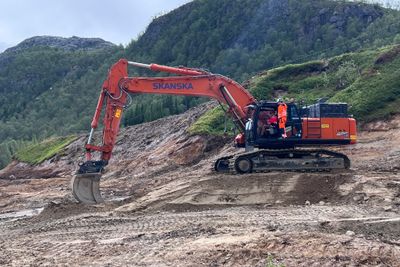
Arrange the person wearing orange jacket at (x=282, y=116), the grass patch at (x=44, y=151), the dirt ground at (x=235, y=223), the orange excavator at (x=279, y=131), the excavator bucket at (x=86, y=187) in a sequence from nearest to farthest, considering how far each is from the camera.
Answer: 1. the dirt ground at (x=235, y=223)
2. the excavator bucket at (x=86, y=187)
3. the person wearing orange jacket at (x=282, y=116)
4. the orange excavator at (x=279, y=131)
5. the grass patch at (x=44, y=151)

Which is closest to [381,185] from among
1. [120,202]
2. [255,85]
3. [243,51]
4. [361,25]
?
[120,202]

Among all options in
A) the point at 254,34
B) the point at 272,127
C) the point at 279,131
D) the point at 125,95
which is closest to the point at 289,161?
the point at 279,131

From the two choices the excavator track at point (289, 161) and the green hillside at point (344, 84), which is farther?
the green hillside at point (344, 84)

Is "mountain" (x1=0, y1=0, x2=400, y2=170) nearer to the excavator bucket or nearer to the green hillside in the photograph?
the green hillside

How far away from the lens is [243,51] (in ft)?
311

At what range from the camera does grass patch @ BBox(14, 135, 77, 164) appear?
47531 millimetres

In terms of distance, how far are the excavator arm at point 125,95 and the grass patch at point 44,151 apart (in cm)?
2787

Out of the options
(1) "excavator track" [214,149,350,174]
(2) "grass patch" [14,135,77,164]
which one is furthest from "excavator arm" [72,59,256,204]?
(2) "grass patch" [14,135,77,164]

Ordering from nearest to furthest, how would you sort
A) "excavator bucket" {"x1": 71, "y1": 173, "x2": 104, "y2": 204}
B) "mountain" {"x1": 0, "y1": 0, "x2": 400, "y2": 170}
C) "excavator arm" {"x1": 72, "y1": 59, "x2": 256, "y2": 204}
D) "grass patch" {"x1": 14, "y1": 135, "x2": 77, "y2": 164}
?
"excavator bucket" {"x1": 71, "y1": 173, "x2": 104, "y2": 204}
"excavator arm" {"x1": 72, "y1": 59, "x2": 256, "y2": 204}
"grass patch" {"x1": 14, "y1": 135, "x2": 77, "y2": 164}
"mountain" {"x1": 0, "y1": 0, "x2": 400, "y2": 170}

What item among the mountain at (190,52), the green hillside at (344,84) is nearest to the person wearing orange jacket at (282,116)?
the green hillside at (344,84)

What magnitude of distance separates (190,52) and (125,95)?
90.7m

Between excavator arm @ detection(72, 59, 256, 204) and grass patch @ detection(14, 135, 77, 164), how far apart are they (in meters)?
27.9

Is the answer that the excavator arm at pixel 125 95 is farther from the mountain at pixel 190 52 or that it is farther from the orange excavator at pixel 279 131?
the mountain at pixel 190 52

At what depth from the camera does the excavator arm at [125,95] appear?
1797cm
